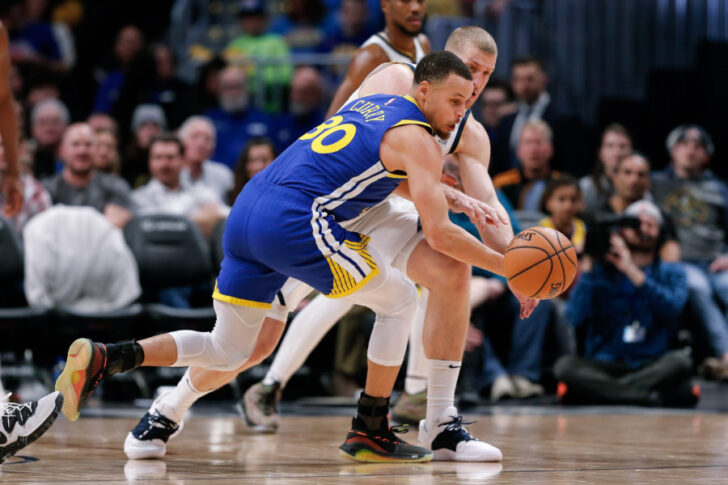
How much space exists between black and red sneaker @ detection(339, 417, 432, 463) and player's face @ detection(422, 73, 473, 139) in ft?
3.78

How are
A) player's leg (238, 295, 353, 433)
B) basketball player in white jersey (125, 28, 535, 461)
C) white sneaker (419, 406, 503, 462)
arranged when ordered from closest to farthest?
white sneaker (419, 406, 503, 462) → basketball player in white jersey (125, 28, 535, 461) → player's leg (238, 295, 353, 433)

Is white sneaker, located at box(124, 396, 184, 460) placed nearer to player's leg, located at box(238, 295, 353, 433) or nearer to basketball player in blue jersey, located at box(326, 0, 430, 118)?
player's leg, located at box(238, 295, 353, 433)

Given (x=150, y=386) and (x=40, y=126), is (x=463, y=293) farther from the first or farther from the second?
(x=40, y=126)

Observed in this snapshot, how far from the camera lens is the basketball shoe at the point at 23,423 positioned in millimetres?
3734

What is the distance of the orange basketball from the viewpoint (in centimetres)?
396

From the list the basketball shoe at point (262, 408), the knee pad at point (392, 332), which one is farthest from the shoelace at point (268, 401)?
the knee pad at point (392, 332)

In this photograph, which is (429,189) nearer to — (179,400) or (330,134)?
(330,134)

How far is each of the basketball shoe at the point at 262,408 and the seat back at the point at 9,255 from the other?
8.18 ft

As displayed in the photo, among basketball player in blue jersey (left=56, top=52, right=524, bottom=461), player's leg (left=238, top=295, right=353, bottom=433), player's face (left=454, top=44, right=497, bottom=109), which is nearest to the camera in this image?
basketball player in blue jersey (left=56, top=52, right=524, bottom=461)

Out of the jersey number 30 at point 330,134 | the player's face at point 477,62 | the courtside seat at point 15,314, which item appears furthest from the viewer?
the courtside seat at point 15,314

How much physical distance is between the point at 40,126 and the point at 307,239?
5712mm

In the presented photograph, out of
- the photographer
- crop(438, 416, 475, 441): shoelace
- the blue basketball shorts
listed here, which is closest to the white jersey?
the blue basketball shorts

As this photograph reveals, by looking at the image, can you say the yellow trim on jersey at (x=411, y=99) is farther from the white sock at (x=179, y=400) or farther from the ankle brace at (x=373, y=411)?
the white sock at (x=179, y=400)

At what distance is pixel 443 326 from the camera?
14.4ft
